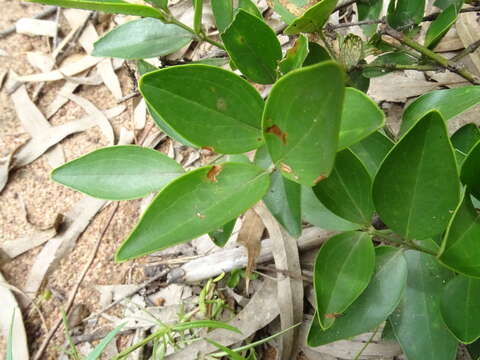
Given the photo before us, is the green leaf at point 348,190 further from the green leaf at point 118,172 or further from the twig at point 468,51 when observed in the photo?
the twig at point 468,51

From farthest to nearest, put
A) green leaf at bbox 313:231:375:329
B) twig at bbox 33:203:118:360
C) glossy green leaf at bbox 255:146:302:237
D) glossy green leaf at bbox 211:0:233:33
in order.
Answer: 1. twig at bbox 33:203:118:360
2. glossy green leaf at bbox 211:0:233:33
3. glossy green leaf at bbox 255:146:302:237
4. green leaf at bbox 313:231:375:329

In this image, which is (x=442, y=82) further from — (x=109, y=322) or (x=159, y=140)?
(x=109, y=322)

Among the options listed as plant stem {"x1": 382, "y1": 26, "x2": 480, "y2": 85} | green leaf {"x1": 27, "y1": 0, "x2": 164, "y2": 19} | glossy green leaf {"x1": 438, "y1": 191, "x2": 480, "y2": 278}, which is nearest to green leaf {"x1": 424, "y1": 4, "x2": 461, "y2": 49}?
plant stem {"x1": 382, "y1": 26, "x2": 480, "y2": 85}

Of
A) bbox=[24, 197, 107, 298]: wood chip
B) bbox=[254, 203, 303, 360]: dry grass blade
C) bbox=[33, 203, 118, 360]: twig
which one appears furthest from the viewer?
bbox=[24, 197, 107, 298]: wood chip

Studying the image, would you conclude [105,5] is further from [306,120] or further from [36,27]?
[36,27]

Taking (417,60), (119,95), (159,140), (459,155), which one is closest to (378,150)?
(459,155)

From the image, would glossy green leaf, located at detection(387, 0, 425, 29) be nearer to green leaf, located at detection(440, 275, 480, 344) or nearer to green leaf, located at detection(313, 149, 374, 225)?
green leaf, located at detection(313, 149, 374, 225)

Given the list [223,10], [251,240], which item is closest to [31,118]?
[251,240]
